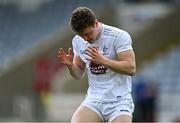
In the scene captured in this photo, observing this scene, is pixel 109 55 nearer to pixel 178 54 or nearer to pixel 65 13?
pixel 178 54

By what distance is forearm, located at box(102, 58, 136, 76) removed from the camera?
7.63 metres

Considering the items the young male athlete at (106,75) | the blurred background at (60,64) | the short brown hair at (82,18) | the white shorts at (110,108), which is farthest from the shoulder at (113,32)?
the blurred background at (60,64)

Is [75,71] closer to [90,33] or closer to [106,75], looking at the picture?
[106,75]

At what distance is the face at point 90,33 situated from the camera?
25.2 feet

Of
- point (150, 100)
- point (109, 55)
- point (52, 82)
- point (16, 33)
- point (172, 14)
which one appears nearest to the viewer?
point (109, 55)

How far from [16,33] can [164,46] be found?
211 inches

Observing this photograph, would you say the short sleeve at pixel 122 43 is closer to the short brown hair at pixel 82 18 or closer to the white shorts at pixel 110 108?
the short brown hair at pixel 82 18

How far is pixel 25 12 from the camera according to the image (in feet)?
86.0

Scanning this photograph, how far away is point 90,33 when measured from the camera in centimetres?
777

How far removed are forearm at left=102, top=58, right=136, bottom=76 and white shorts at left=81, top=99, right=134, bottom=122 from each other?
42cm

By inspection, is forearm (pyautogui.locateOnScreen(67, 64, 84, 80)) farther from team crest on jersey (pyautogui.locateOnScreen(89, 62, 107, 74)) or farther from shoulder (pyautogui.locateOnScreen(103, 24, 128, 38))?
shoulder (pyautogui.locateOnScreen(103, 24, 128, 38))

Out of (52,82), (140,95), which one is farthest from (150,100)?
(52,82)

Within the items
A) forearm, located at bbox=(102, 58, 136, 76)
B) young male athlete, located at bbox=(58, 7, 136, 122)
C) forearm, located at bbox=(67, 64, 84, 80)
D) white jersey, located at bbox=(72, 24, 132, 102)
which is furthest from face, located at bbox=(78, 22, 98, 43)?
forearm, located at bbox=(67, 64, 84, 80)

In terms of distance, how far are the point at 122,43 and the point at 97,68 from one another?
0.37m
